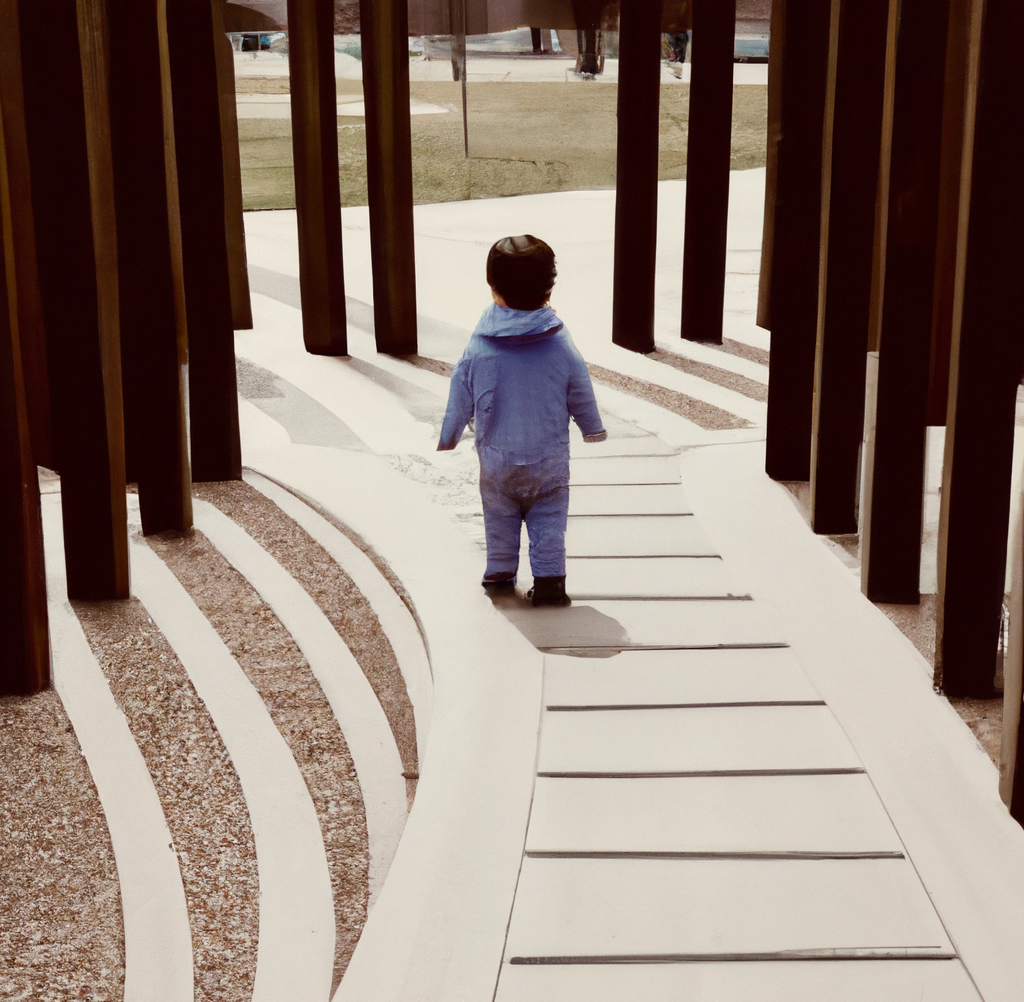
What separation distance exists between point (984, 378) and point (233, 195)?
5026 mm

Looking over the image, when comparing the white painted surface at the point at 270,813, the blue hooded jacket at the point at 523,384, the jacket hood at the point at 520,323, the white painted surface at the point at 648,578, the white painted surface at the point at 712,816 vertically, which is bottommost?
the white painted surface at the point at 270,813

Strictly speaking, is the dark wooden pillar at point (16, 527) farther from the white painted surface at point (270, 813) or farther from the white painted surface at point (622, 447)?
the white painted surface at point (622, 447)

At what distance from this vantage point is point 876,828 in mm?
2367

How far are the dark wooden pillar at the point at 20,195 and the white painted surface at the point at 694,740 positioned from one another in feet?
6.37

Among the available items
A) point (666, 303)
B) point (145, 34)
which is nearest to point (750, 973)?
point (145, 34)

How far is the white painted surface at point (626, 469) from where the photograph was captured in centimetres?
462

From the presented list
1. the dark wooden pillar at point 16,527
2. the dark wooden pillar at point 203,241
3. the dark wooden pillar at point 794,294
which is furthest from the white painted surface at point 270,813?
the dark wooden pillar at point 794,294

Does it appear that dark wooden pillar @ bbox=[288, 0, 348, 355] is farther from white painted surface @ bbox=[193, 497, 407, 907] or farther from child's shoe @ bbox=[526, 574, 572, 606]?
child's shoe @ bbox=[526, 574, 572, 606]

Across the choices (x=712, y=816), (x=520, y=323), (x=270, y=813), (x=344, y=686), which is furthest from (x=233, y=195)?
(x=712, y=816)

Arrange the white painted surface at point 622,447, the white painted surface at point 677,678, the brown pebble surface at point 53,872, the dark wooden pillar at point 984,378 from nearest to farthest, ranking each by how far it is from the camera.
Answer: the brown pebble surface at point 53,872
the dark wooden pillar at point 984,378
the white painted surface at point 677,678
the white painted surface at point 622,447

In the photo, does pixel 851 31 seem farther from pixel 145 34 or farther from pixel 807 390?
pixel 145 34

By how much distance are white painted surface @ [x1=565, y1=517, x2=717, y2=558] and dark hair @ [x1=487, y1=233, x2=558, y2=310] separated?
920 mm

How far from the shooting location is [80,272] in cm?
350

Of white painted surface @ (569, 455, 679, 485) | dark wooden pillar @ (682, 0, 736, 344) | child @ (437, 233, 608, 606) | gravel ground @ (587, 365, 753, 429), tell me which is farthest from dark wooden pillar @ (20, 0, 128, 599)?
dark wooden pillar @ (682, 0, 736, 344)
